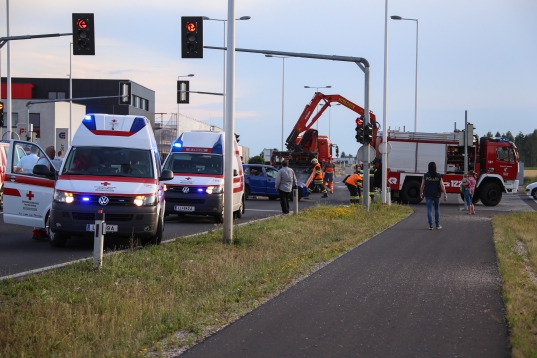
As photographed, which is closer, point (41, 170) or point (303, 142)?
point (41, 170)

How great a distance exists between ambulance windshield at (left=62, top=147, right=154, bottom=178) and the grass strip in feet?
23.0

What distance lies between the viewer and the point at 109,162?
14.2 m

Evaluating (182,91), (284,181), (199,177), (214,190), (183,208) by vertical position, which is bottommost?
(183,208)

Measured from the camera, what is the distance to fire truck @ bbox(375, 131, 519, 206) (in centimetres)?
3472

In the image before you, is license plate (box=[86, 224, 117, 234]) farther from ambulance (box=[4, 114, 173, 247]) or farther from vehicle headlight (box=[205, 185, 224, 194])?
vehicle headlight (box=[205, 185, 224, 194])

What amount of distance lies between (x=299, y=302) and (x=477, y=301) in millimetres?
2254

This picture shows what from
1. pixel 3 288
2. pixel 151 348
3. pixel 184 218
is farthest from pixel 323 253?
pixel 184 218

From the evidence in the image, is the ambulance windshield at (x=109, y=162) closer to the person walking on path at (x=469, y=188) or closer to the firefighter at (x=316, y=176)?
the person walking on path at (x=469, y=188)

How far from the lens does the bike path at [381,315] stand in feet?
Answer: 21.8

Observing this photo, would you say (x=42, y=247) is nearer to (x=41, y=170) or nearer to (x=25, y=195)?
(x=25, y=195)

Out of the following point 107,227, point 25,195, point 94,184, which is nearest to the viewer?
point 107,227

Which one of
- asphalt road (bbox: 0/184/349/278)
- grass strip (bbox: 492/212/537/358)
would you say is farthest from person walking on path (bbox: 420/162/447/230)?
asphalt road (bbox: 0/184/349/278)

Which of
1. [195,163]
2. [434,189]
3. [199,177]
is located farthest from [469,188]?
[199,177]

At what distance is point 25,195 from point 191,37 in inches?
342
